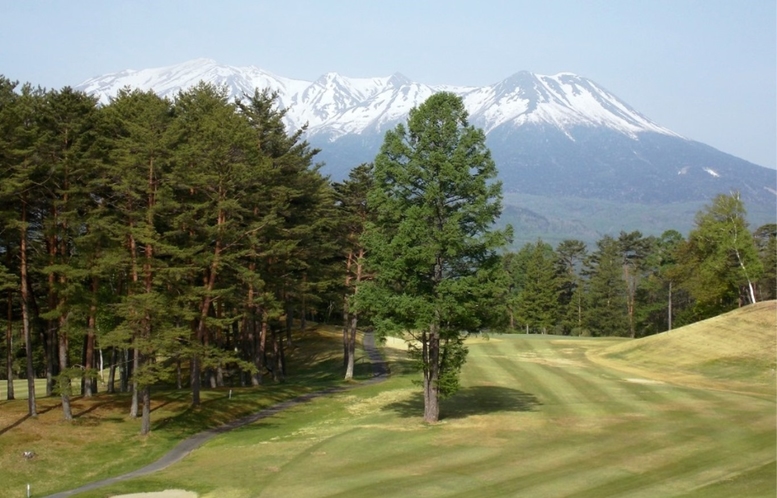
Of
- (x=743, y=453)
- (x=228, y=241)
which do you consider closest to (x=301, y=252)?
(x=228, y=241)

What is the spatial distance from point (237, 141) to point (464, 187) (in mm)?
14287

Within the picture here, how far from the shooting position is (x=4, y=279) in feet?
129

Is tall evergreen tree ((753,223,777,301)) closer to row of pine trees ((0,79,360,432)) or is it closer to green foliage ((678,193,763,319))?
green foliage ((678,193,763,319))

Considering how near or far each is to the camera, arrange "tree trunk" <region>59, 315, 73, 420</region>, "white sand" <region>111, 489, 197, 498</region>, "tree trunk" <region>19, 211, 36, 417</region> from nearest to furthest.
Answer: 1. "white sand" <region>111, 489, 197, 498</region>
2. "tree trunk" <region>59, 315, 73, 420</region>
3. "tree trunk" <region>19, 211, 36, 417</region>

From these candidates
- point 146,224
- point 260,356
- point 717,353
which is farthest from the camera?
point 717,353

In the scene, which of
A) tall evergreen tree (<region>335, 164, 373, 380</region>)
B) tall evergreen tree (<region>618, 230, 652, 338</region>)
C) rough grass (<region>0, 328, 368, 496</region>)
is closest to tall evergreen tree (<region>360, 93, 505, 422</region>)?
rough grass (<region>0, 328, 368, 496</region>)

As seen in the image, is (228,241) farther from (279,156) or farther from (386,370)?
(386,370)

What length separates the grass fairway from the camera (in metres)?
27.5

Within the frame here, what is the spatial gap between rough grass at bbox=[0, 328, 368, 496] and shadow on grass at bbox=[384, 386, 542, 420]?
9.92 m

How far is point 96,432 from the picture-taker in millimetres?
40688

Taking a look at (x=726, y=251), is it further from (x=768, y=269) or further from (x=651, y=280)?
(x=651, y=280)

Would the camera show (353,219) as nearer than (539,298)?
Yes

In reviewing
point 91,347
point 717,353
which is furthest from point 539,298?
point 91,347

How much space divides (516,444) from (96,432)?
864 inches
